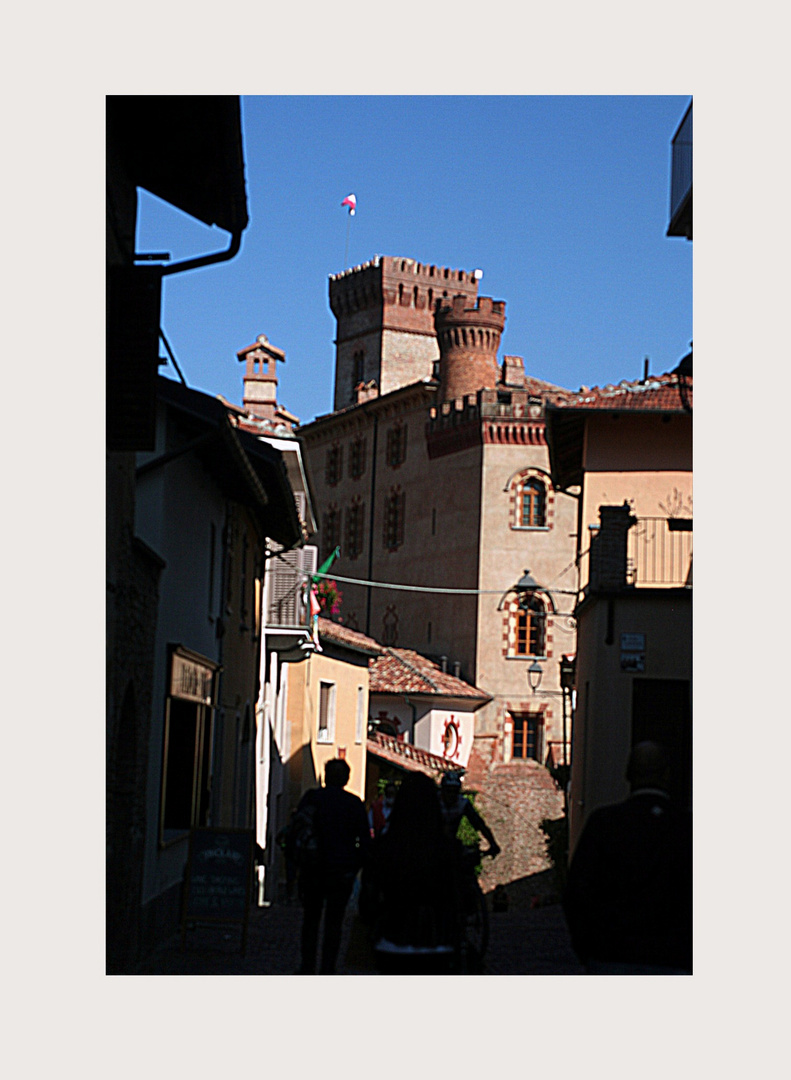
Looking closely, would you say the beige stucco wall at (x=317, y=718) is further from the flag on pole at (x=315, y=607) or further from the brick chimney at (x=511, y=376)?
the brick chimney at (x=511, y=376)

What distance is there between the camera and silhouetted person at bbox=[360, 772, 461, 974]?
6.03 m

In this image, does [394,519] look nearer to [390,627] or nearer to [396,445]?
[390,627]

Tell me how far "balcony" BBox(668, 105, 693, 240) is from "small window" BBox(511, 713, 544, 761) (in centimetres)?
1215

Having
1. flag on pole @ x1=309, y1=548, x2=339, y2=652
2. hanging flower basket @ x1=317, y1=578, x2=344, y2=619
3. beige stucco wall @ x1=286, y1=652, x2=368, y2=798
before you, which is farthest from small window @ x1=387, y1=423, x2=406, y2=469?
hanging flower basket @ x1=317, y1=578, x2=344, y2=619

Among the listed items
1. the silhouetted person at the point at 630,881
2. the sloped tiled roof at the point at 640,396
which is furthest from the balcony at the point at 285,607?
the silhouetted person at the point at 630,881

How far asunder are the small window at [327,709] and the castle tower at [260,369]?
11.4 m

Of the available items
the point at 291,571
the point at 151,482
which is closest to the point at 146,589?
the point at 151,482

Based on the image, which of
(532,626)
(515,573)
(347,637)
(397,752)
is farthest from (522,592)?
(397,752)

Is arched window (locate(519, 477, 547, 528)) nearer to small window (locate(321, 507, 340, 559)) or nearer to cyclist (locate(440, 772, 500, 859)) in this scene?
small window (locate(321, 507, 340, 559))

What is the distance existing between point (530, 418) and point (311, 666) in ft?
39.8

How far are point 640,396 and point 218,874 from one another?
186 inches

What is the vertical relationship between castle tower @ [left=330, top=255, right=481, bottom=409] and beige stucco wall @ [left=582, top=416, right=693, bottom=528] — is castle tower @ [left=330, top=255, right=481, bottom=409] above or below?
above
